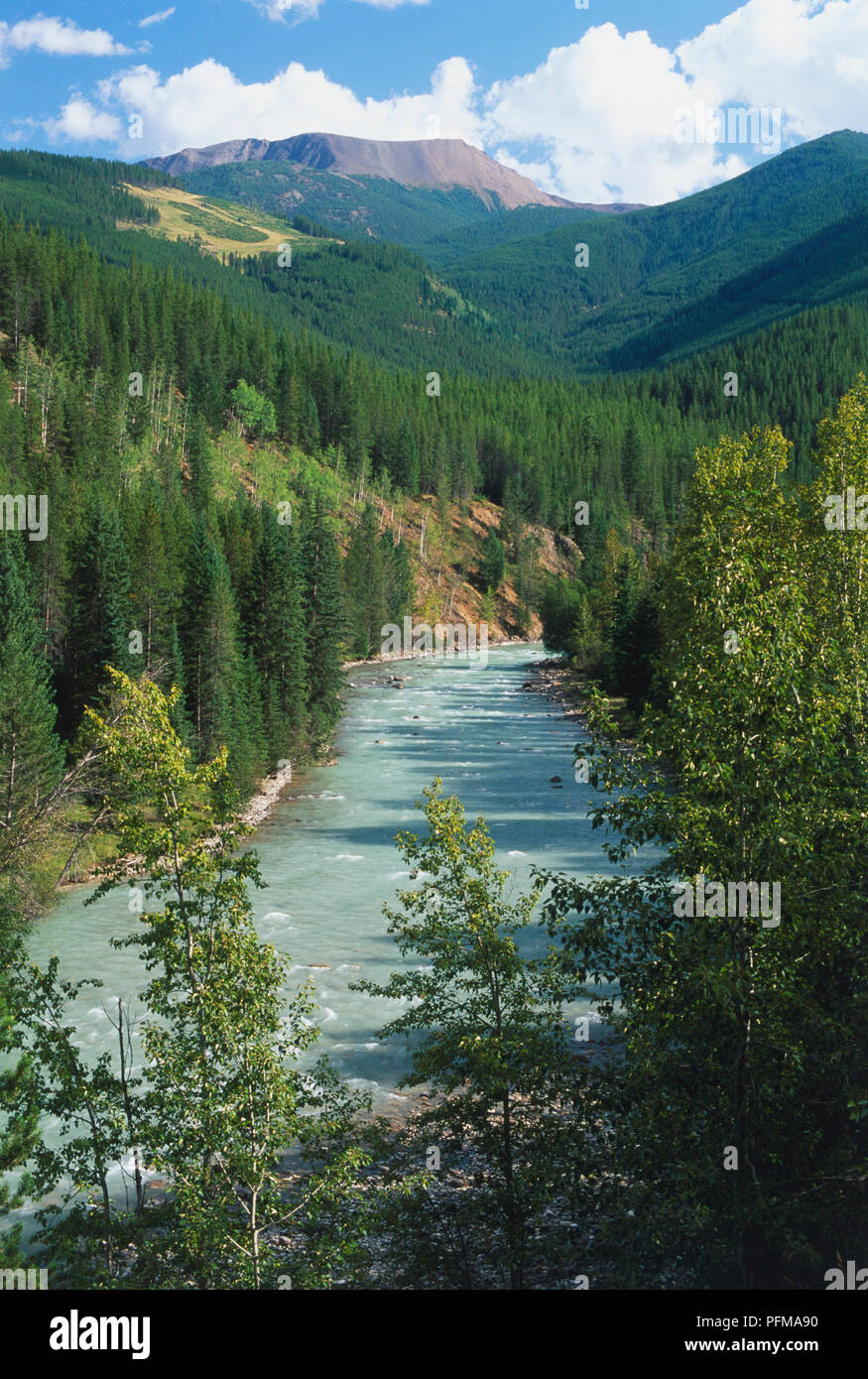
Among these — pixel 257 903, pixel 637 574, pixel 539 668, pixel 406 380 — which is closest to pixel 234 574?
pixel 637 574

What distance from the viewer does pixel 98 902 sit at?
34312mm

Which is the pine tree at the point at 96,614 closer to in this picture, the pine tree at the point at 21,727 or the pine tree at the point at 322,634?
the pine tree at the point at 21,727

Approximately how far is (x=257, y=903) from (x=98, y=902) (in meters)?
5.84

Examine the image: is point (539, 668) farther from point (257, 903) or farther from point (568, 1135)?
point (568, 1135)
